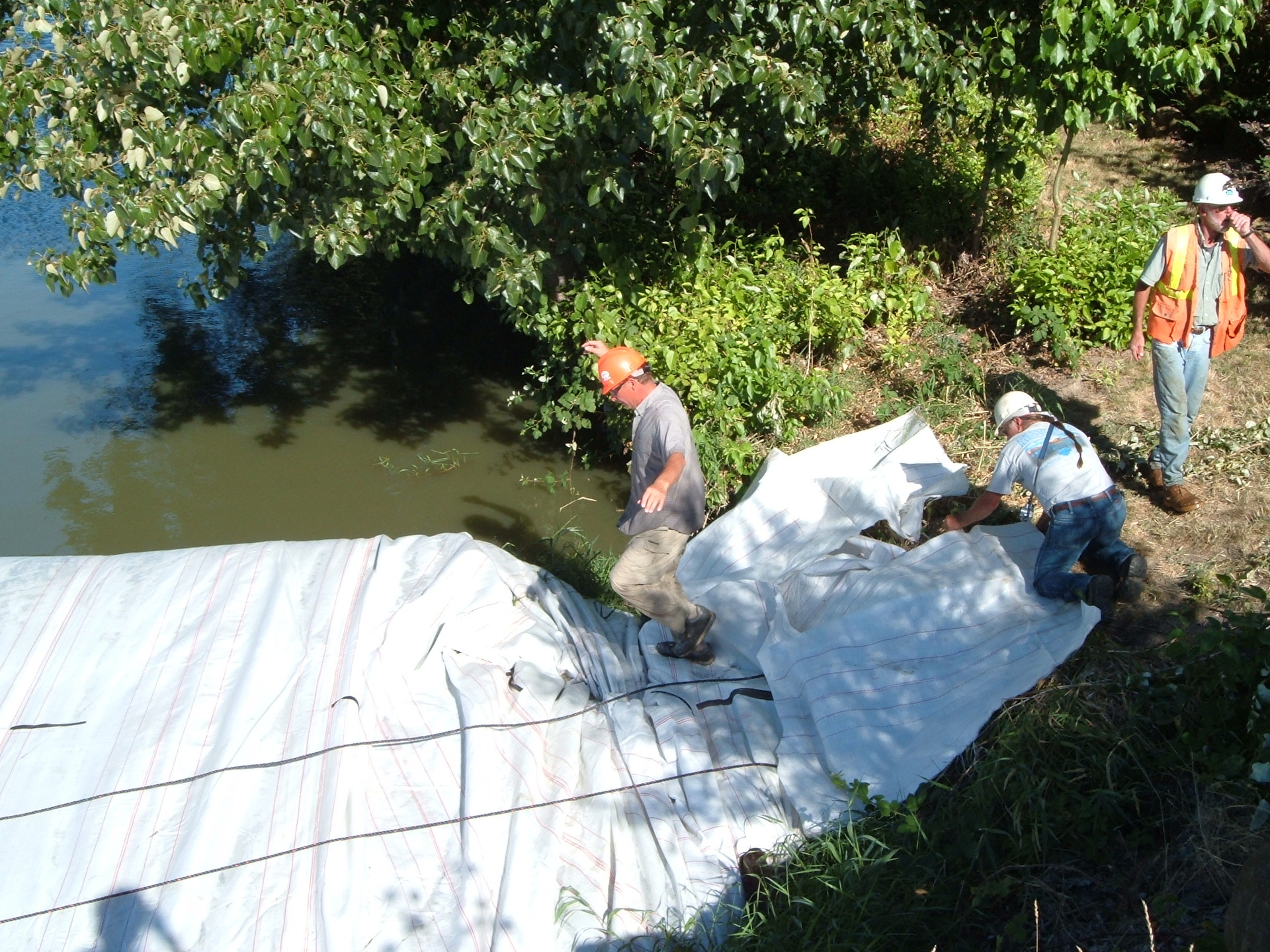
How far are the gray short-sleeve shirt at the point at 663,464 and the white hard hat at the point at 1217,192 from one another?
2386mm

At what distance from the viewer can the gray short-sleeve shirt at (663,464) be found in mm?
4324

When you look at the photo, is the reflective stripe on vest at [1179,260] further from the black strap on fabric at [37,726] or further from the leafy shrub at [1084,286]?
the black strap on fabric at [37,726]

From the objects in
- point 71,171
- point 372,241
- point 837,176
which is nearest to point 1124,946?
point 372,241

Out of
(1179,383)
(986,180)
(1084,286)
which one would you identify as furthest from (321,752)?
(986,180)

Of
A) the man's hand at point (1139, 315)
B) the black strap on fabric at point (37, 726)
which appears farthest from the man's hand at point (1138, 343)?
the black strap on fabric at point (37, 726)

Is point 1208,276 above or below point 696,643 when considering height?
above

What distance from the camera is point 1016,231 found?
299 inches

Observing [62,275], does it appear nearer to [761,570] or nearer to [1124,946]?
[761,570]

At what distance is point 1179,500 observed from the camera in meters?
5.00

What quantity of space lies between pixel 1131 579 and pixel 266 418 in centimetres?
619

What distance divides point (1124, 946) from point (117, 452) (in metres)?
7.08

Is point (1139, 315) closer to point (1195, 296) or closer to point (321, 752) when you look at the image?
point (1195, 296)

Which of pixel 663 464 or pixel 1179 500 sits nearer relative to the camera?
pixel 663 464

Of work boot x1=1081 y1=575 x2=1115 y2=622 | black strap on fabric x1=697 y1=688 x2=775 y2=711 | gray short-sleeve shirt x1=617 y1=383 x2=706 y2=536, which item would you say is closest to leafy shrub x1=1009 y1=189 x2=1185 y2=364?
work boot x1=1081 y1=575 x2=1115 y2=622
